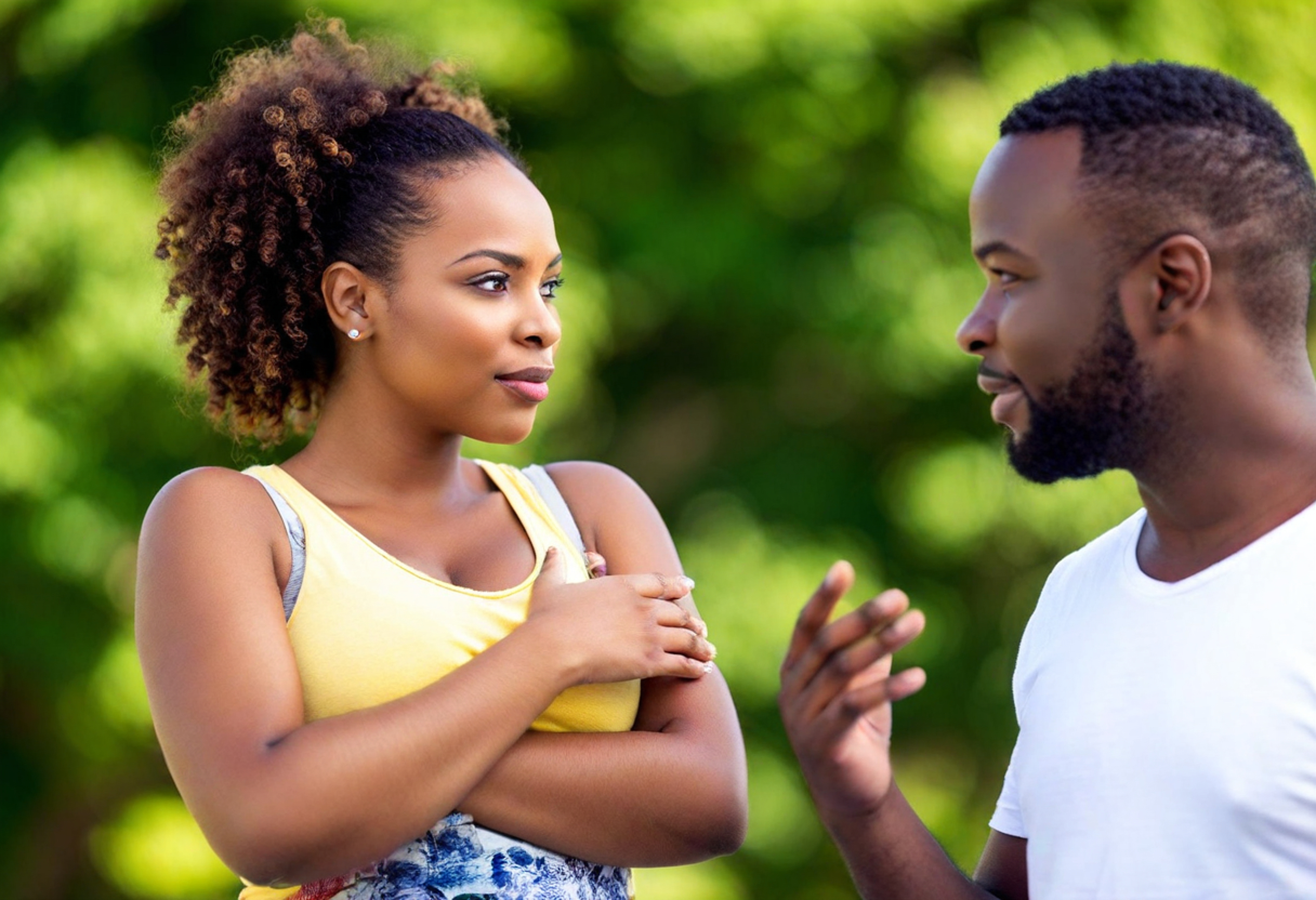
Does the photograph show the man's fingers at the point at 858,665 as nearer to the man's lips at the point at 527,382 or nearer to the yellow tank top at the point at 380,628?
the yellow tank top at the point at 380,628

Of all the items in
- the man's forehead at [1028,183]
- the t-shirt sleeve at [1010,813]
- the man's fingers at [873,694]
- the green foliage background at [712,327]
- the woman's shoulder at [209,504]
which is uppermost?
the green foliage background at [712,327]

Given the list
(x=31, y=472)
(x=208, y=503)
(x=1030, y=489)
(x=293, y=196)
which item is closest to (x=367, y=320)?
(x=293, y=196)

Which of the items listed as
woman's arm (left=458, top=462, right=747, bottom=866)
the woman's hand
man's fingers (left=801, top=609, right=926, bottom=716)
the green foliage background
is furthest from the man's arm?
the green foliage background

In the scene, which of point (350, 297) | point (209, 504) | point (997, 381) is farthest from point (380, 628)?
point (997, 381)

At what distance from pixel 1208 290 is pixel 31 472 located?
209 inches

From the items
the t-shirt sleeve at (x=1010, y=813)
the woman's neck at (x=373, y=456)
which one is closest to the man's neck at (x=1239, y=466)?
the t-shirt sleeve at (x=1010, y=813)

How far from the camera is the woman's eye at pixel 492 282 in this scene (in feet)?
7.87

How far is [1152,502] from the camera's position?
2.06 m

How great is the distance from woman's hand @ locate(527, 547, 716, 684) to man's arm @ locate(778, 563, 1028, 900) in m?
0.37

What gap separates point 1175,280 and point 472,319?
105 cm

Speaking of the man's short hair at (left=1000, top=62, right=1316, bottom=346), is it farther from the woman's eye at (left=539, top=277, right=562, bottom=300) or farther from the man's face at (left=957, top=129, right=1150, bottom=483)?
the woman's eye at (left=539, top=277, right=562, bottom=300)

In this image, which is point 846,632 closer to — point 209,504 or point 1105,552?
point 1105,552

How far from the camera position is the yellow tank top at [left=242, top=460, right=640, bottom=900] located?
7.24 ft

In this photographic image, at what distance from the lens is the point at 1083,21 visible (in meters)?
6.82
